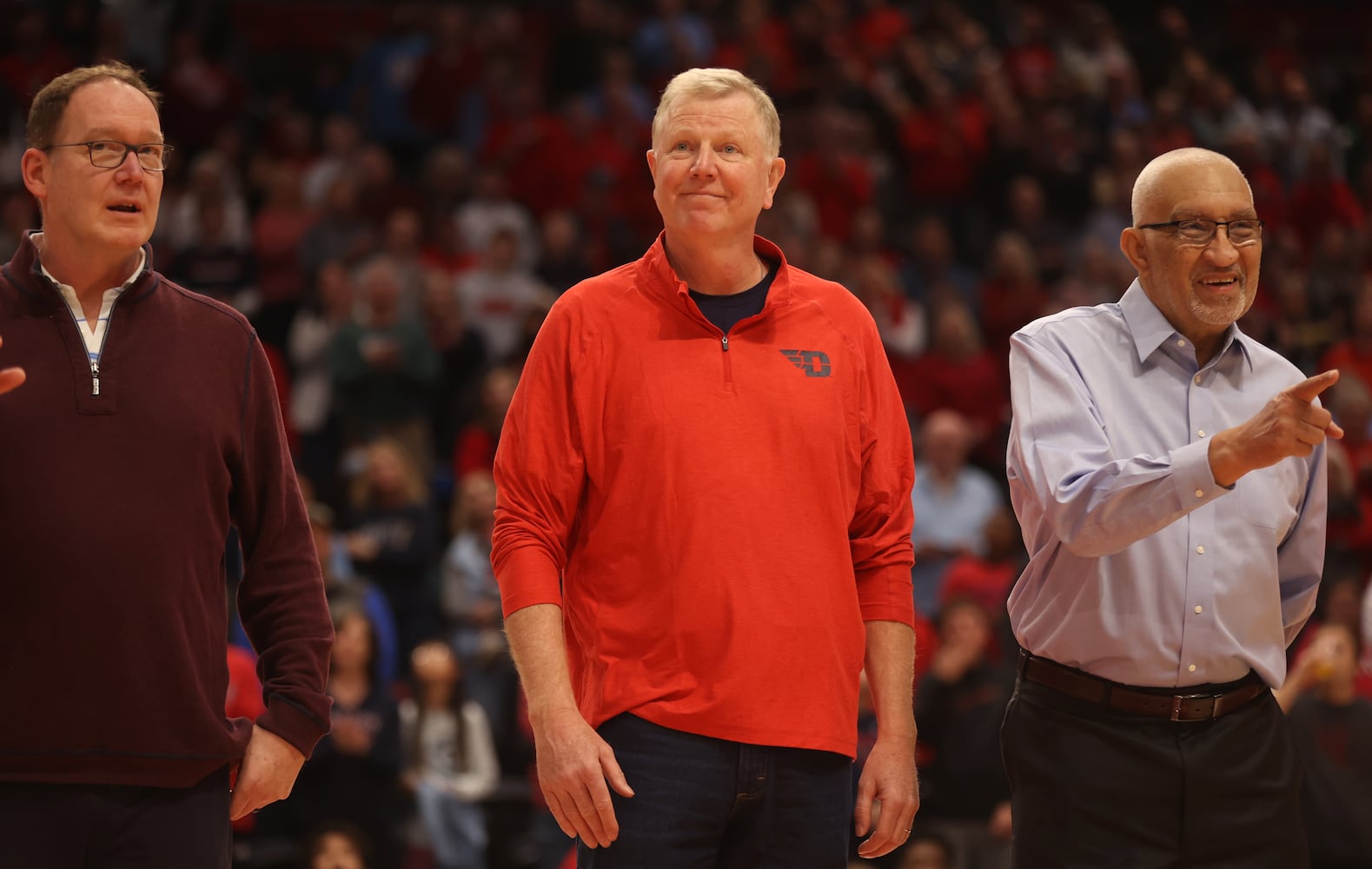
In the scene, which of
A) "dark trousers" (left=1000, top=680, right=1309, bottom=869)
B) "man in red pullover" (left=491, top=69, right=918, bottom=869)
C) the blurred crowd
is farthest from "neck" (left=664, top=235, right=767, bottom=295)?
the blurred crowd

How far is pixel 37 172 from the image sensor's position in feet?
9.07

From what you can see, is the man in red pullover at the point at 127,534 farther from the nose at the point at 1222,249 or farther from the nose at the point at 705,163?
the nose at the point at 1222,249

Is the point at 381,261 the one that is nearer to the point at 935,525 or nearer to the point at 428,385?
the point at 428,385

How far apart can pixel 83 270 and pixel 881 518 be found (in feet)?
4.60

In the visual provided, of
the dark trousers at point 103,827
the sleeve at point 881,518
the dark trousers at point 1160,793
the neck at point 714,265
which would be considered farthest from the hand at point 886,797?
the dark trousers at point 103,827

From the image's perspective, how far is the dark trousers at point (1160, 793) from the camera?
9.75 feet

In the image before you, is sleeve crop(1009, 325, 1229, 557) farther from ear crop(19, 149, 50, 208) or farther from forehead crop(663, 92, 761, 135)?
ear crop(19, 149, 50, 208)

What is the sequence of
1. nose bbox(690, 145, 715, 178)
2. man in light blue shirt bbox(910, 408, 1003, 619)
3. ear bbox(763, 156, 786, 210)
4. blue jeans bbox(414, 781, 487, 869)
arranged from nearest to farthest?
nose bbox(690, 145, 715, 178), ear bbox(763, 156, 786, 210), blue jeans bbox(414, 781, 487, 869), man in light blue shirt bbox(910, 408, 1003, 619)

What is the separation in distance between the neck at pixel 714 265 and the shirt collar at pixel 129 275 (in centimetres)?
89

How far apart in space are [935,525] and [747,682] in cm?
562

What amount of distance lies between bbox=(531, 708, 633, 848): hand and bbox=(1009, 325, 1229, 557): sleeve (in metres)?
0.89

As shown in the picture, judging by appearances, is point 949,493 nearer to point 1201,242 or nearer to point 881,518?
point 1201,242

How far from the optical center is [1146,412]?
3.11 m

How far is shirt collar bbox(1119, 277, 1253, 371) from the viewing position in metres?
→ 3.15
